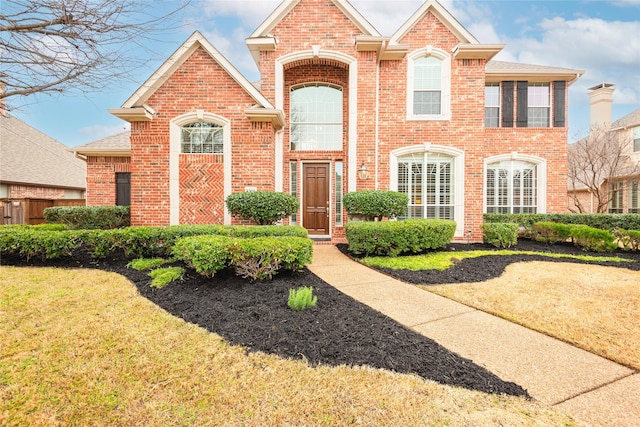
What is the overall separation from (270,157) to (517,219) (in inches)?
379

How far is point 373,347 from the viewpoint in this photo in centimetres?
294

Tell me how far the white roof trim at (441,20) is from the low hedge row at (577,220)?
651cm

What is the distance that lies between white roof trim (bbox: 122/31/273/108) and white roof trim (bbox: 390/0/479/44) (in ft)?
18.2

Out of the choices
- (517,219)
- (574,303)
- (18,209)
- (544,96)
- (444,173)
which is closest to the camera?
(574,303)

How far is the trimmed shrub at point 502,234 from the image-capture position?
9023mm

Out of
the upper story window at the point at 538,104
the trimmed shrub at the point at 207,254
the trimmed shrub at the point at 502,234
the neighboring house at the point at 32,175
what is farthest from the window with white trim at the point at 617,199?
the neighboring house at the point at 32,175

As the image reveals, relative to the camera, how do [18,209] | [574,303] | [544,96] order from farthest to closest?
[18,209] < [544,96] < [574,303]

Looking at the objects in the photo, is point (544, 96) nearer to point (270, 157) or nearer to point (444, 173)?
point (444, 173)

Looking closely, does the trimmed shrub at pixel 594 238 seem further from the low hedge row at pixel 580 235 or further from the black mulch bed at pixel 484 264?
the black mulch bed at pixel 484 264

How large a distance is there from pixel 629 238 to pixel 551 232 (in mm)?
1828

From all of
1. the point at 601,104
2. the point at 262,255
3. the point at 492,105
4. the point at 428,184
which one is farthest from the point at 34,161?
the point at 601,104

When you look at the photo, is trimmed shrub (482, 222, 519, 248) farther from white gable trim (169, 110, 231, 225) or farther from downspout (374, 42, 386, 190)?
white gable trim (169, 110, 231, 225)

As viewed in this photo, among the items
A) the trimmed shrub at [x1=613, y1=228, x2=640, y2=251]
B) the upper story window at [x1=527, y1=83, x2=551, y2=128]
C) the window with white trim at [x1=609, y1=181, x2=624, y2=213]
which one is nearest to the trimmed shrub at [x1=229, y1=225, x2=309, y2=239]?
the trimmed shrub at [x1=613, y1=228, x2=640, y2=251]

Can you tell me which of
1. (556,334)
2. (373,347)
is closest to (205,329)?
(373,347)
